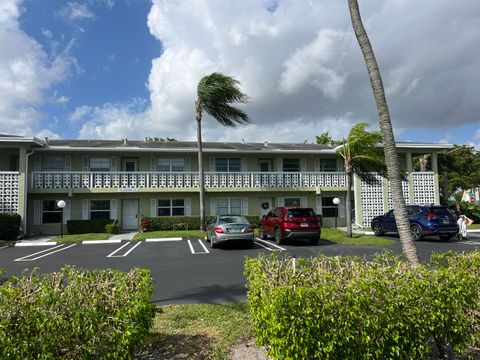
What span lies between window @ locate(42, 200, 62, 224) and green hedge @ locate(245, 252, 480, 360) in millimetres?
20728

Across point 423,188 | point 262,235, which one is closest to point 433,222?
point 262,235

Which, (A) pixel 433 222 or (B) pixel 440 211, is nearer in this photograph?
(A) pixel 433 222

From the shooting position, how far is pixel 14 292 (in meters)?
2.98

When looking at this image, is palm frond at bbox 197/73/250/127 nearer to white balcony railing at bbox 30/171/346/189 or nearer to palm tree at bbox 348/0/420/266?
white balcony railing at bbox 30/171/346/189

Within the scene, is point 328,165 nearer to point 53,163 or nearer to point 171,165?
point 171,165

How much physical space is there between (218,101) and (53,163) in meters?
11.7

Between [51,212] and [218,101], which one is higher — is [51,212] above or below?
below

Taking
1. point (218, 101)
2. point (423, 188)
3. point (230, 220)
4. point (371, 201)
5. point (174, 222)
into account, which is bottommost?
point (174, 222)

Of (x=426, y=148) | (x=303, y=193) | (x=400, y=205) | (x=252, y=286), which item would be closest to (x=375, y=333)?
(x=252, y=286)

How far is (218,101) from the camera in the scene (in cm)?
1934

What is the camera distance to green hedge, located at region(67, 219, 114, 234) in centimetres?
2005

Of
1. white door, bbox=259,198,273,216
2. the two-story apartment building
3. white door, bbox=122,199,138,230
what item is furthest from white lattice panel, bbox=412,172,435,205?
white door, bbox=122,199,138,230

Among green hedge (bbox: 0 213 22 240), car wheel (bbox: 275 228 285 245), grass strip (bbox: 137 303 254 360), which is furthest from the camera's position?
green hedge (bbox: 0 213 22 240)

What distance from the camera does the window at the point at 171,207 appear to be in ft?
73.4
